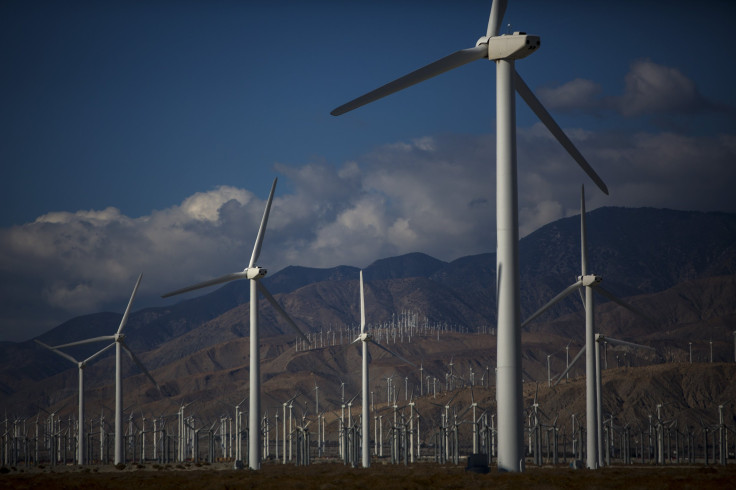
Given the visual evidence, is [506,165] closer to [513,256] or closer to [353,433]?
[513,256]

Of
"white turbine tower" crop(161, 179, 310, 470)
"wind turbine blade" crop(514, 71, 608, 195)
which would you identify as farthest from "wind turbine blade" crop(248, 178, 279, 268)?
"wind turbine blade" crop(514, 71, 608, 195)

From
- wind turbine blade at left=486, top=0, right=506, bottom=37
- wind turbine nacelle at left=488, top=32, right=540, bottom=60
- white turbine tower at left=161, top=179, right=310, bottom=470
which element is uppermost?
wind turbine blade at left=486, top=0, right=506, bottom=37

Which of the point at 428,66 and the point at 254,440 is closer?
the point at 428,66

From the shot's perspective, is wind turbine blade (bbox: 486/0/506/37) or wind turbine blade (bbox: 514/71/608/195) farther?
wind turbine blade (bbox: 514/71/608/195)

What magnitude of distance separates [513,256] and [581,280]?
49.2m

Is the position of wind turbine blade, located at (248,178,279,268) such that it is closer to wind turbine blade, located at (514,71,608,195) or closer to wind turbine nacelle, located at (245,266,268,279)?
wind turbine nacelle, located at (245,266,268,279)

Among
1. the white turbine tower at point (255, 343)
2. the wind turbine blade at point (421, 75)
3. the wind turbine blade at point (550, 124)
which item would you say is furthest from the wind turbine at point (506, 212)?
the white turbine tower at point (255, 343)

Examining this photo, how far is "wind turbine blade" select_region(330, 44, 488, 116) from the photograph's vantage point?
35.1 metres

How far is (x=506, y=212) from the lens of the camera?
115 ft

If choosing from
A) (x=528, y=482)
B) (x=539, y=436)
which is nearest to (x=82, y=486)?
(x=528, y=482)

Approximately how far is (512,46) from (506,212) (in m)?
6.85

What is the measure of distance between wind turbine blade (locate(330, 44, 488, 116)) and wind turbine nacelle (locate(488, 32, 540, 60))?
19.7 inches

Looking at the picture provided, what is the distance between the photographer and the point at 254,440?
254 ft

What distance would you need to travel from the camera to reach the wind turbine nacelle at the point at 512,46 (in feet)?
119
